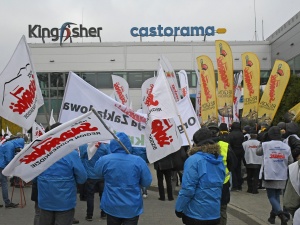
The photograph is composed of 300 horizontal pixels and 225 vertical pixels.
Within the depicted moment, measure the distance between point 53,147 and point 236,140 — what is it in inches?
287

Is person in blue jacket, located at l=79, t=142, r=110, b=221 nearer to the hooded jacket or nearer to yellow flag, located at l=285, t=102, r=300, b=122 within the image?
the hooded jacket

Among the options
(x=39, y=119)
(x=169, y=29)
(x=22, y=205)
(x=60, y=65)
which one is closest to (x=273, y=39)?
(x=169, y=29)

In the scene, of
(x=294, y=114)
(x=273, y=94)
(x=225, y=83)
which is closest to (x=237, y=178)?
(x=294, y=114)

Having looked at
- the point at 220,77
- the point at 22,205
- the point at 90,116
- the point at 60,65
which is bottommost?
the point at 22,205

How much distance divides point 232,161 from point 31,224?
4.37 metres

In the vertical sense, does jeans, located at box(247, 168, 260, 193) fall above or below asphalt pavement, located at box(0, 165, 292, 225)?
above

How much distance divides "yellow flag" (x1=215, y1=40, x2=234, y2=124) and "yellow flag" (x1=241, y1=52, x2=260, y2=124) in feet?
2.57

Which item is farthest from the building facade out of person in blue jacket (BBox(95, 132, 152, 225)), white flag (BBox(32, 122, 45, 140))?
person in blue jacket (BBox(95, 132, 152, 225))

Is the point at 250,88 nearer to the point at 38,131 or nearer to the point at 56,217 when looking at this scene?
the point at 38,131

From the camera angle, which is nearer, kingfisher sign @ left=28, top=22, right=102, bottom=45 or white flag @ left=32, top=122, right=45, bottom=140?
white flag @ left=32, top=122, right=45, bottom=140

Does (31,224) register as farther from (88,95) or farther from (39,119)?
(39,119)

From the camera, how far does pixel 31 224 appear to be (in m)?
8.16

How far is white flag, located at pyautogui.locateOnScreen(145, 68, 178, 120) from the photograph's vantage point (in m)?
7.50

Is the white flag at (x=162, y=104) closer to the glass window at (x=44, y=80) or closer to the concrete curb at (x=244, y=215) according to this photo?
the concrete curb at (x=244, y=215)
